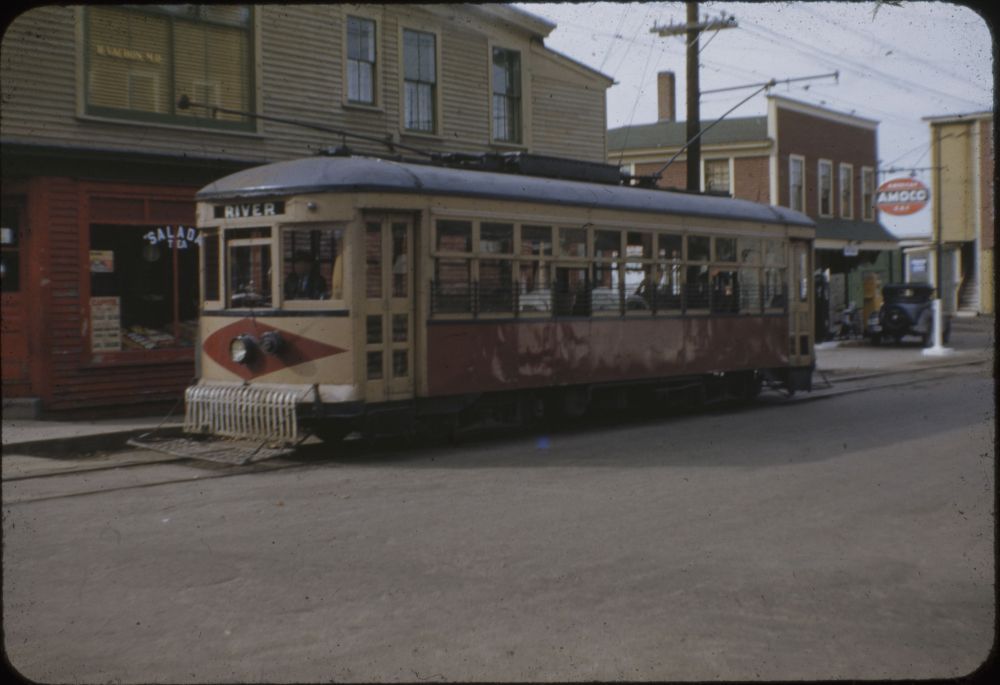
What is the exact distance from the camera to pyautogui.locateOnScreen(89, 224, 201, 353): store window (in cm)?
1437

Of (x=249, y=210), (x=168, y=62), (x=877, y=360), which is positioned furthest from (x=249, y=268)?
(x=877, y=360)

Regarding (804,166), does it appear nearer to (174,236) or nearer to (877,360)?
(877,360)

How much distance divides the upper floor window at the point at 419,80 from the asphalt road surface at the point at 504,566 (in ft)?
30.2

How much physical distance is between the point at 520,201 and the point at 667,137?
26.9 meters

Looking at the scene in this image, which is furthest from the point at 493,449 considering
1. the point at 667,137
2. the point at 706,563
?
the point at 667,137

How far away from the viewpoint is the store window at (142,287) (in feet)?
47.1

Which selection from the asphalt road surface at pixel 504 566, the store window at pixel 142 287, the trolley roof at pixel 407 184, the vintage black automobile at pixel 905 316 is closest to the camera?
the asphalt road surface at pixel 504 566

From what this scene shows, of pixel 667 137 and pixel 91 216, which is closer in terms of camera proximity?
pixel 91 216

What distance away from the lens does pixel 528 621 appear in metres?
5.40

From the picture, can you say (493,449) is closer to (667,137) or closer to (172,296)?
(172,296)

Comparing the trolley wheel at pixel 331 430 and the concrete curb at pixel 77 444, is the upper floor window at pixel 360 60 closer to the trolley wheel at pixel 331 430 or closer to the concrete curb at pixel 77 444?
the concrete curb at pixel 77 444

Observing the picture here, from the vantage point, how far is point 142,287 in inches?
587

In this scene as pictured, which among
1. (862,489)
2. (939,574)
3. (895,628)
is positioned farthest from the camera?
(862,489)

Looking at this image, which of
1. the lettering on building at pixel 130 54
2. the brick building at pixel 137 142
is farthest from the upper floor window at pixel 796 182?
the lettering on building at pixel 130 54
